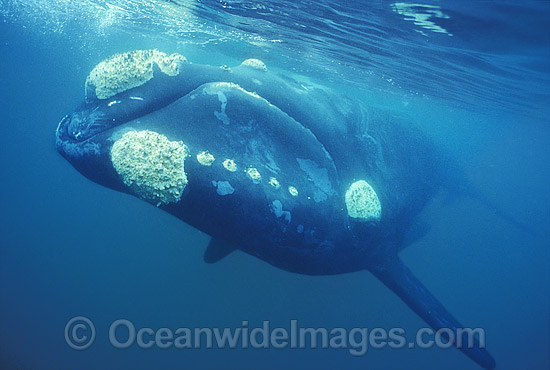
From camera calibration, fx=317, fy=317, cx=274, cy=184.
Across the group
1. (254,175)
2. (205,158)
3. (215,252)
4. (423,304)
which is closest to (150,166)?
(205,158)

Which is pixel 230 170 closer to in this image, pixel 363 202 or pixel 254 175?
pixel 254 175

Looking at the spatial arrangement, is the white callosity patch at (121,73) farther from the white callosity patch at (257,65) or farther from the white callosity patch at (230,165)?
the white callosity patch at (257,65)

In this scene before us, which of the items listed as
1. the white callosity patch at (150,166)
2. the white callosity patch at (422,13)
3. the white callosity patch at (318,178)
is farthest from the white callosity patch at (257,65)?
the white callosity patch at (422,13)

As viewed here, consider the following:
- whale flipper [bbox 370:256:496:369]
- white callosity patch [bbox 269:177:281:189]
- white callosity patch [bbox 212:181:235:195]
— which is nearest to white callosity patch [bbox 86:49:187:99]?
white callosity patch [bbox 212:181:235:195]

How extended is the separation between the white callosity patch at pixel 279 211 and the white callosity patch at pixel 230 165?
68 cm

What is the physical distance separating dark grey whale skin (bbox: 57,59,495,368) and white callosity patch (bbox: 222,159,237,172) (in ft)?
0.17

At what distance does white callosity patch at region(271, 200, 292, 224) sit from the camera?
417 cm

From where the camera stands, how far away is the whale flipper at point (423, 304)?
20.0 feet

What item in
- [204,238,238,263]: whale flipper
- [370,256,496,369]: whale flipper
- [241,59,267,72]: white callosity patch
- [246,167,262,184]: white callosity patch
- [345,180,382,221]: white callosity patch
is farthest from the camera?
[204,238,238,263]: whale flipper

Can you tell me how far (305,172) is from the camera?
190 inches

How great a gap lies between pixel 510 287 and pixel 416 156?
90.7 ft

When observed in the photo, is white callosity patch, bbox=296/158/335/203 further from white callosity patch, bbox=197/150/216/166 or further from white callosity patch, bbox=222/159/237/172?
white callosity patch, bbox=197/150/216/166

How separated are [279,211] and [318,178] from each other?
3.62ft

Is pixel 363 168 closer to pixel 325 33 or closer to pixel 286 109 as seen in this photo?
pixel 286 109
